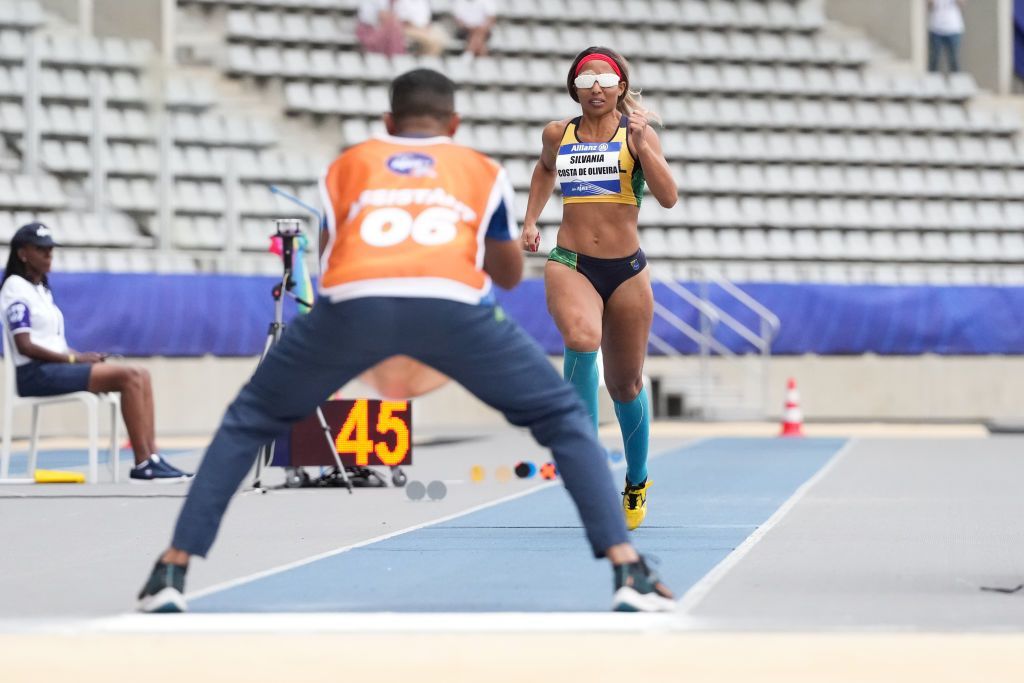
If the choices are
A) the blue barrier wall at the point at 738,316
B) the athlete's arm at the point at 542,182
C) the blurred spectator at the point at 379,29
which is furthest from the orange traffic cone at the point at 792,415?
the athlete's arm at the point at 542,182

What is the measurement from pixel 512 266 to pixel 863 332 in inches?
805

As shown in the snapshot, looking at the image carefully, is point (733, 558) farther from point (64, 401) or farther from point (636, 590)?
point (64, 401)

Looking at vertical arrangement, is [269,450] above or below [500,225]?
below

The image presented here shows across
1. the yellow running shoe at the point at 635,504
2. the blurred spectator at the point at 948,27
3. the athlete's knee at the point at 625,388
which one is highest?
the blurred spectator at the point at 948,27

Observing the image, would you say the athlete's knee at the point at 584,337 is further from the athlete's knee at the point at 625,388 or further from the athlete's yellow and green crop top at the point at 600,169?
the athlete's yellow and green crop top at the point at 600,169

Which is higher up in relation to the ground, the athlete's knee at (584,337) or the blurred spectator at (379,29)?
the blurred spectator at (379,29)

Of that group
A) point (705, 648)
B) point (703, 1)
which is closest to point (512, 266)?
point (705, 648)

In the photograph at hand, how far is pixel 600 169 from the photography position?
792 cm

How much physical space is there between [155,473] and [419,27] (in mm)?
16497

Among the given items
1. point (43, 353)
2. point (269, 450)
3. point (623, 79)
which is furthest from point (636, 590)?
point (43, 353)

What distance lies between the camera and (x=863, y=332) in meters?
25.2

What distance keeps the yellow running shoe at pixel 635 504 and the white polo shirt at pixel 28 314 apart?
15.5ft

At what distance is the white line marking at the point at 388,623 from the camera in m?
4.99

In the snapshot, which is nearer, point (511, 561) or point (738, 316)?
point (511, 561)
